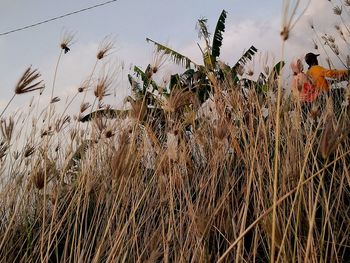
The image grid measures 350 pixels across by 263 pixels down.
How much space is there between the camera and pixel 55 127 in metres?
2.30

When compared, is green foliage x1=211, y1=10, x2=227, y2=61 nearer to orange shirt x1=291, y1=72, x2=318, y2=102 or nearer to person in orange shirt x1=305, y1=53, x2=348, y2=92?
person in orange shirt x1=305, y1=53, x2=348, y2=92

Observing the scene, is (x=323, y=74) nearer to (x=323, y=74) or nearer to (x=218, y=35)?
(x=323, y=74)

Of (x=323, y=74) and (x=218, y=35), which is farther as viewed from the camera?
(x=218, y=35)

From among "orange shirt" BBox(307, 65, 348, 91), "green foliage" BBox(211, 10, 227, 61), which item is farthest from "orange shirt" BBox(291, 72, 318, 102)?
"green foliage" BBox(211, 10, 227, 61)

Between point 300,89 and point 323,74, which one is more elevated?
point 323,74

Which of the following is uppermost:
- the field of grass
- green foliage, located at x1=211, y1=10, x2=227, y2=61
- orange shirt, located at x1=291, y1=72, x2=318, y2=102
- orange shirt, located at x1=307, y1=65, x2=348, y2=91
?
green foliage, located at x1=211, y1=10, x2=227, y2=61

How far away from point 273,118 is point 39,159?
944 mm

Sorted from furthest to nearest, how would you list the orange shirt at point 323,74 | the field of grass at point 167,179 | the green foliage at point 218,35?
the green foliage at point 218,35 < the orange shirt at point 323,74 < the field of grass at point 167,179

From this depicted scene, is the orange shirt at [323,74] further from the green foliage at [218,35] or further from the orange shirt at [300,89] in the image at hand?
the green foliage at [218,35]

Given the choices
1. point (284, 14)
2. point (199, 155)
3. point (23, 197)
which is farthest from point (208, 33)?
point (284, 14)

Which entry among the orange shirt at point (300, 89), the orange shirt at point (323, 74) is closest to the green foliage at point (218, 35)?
the orange shirt at point (323, 74)

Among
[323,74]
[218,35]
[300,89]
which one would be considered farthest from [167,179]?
[218,35]

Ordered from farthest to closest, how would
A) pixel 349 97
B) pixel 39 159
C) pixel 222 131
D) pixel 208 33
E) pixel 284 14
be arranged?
pixel 208 33 < pixel 39 159 < pixel 349 97 < pixel 222 131 < pixel 284 14

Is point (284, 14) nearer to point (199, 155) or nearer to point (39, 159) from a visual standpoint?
point (39, 159)
